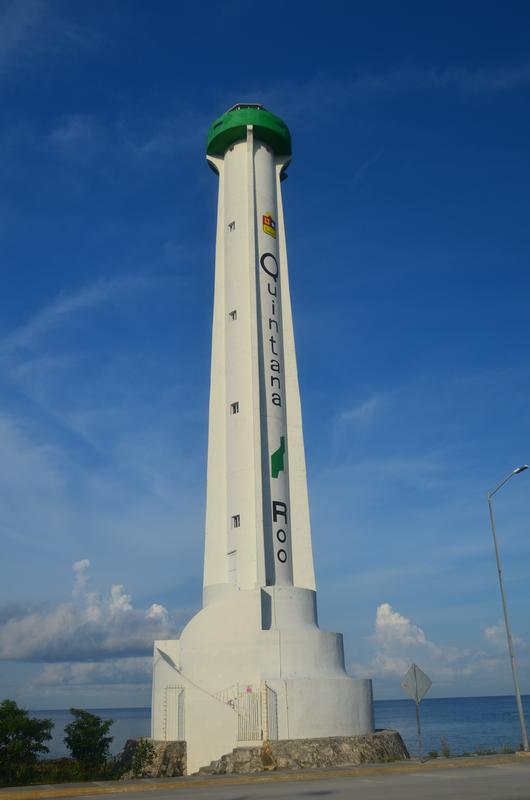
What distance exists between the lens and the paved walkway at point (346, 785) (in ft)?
52.7

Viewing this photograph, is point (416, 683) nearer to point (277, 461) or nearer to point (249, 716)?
point (249, 716)

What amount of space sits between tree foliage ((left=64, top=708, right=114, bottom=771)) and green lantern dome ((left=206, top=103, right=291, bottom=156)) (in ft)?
97.1

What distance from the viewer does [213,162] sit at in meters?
42.2

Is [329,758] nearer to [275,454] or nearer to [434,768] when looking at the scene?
[434,768]

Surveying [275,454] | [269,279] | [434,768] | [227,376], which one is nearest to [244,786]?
[434,768]

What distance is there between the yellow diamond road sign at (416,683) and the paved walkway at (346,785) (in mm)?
2055

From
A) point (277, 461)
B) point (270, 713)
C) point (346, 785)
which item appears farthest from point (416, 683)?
point (277, 461)

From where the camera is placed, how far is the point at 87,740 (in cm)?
2719

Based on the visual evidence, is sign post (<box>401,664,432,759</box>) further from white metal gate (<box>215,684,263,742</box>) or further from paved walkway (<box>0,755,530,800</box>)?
white metal gate (<box>215,684,263,742</box>)

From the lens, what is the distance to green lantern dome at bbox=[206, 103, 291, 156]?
40344 mm

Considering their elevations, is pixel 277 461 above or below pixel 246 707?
above

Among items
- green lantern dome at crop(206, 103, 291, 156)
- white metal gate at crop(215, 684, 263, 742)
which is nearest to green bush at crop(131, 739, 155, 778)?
white metal gate at crop(215, 684, 263, 742)

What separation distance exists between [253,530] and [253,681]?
21.6 feet

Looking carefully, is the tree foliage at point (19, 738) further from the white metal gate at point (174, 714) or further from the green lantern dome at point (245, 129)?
the green lantern dome at point (245, 129)
